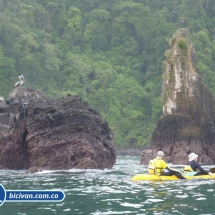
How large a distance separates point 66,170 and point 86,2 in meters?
87.0

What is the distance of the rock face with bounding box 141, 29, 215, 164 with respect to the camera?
4219cm

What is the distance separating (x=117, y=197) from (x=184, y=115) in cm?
2686

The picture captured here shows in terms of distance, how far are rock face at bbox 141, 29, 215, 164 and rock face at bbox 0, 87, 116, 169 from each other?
374 inches

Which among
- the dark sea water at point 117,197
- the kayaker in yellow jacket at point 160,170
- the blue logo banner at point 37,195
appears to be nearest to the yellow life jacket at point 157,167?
the kayaker in yellow jacket at point 160,170

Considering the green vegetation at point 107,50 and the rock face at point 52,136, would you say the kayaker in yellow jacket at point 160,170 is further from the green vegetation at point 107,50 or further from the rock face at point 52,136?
the green vegetation at point 107,50

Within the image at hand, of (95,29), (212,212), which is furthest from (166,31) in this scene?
(212,212)

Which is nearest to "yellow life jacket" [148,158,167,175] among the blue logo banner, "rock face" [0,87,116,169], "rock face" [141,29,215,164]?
"rock face" [0,87,116,169]

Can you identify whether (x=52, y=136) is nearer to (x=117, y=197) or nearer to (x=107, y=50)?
(x=117, y=197)

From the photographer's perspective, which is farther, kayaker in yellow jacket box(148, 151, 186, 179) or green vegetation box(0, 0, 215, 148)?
green vegetation box(0, 0, 215, 148)

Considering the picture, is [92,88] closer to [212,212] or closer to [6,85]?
[6,85]

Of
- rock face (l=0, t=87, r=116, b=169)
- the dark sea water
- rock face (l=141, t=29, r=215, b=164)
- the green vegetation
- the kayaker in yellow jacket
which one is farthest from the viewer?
the green vegetation

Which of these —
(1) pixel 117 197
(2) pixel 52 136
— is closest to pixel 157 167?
(1) pixel 117 197

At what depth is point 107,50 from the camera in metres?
105

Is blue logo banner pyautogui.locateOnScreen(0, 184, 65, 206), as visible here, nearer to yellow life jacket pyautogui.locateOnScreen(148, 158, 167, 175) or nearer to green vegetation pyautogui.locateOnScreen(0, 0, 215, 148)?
yellow life jacket pyautogui.locateOnScreen(148, 158, 167, 175)
